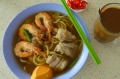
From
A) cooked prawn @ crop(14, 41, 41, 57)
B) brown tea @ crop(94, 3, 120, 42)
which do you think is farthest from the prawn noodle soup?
brown tea @ crop(94, 3, 120, 42)

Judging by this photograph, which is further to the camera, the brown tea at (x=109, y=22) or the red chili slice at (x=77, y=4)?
the red chili slice at (x=77, y=4)

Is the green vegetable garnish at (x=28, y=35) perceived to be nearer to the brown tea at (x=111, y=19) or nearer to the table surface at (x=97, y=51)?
the table surface at (x=97, y=51)

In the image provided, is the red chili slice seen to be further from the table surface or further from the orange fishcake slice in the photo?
the orange fishcake slice

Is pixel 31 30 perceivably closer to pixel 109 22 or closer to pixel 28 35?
pixel 28 35

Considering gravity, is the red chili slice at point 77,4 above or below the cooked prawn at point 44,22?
below

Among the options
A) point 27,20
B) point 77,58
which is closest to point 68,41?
point 77,58

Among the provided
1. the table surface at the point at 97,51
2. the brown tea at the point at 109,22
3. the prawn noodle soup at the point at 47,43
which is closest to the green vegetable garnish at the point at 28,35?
the prawn noodle soup at the point at 47,43

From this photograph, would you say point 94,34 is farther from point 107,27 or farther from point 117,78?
point 117,78
